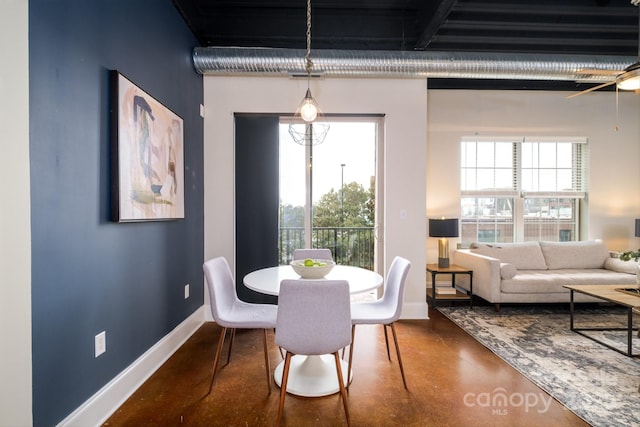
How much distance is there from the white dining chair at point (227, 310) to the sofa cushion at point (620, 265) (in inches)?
170

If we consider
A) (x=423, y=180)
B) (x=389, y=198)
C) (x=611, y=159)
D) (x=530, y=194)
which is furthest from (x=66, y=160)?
(x=611, y=159)

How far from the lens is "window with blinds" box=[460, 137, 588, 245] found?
4.48 m

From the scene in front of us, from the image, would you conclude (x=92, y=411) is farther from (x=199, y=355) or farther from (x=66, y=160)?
(x=66, y=160)

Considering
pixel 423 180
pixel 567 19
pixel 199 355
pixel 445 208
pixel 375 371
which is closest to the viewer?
pixel 375 371

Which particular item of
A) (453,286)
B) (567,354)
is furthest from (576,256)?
→ (567,354)

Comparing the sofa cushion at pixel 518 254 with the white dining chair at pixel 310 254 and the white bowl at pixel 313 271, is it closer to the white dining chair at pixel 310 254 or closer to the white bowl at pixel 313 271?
the white dining chair at pixel 310 254

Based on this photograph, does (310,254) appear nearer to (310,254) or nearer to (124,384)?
(310,254)

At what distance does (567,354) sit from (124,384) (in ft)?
10.8

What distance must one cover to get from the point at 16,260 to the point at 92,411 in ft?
3.16

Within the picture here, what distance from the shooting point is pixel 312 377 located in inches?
83.7

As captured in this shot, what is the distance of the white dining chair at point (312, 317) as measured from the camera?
1555 mm

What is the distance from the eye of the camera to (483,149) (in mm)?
4500

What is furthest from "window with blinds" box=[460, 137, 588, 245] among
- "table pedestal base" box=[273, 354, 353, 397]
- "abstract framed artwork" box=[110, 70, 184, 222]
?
"abstract framed artwork" box=[110, 70, 184, 222]

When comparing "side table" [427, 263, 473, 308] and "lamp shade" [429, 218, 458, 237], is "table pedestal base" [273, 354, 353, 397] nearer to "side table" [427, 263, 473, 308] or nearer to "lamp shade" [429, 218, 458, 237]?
"side table" [427, 263, 473, 308]
